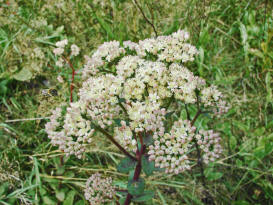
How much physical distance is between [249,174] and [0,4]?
4.49m

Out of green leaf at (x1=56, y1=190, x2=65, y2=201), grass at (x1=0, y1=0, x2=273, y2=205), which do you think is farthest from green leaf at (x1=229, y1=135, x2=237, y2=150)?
green leaf at (x1=56, y1=190, x2=65, y2=201)

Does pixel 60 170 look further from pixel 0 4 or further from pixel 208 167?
pixel 0 4

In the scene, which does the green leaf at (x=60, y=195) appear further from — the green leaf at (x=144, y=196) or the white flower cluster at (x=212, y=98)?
the white flower cluster at (x=212, y=98)

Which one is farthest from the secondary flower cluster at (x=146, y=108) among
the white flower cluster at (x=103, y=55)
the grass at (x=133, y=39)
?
the grass at (x=133, y=39)

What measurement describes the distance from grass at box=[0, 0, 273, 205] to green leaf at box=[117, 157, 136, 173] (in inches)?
31.0

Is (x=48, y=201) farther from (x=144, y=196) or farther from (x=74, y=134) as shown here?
(x=74, y=134)

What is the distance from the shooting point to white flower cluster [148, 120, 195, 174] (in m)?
1.79

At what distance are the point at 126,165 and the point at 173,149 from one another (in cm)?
48

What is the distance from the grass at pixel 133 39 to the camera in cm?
287

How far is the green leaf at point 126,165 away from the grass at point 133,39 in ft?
2.59

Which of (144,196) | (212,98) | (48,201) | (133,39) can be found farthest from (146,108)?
(133,39)

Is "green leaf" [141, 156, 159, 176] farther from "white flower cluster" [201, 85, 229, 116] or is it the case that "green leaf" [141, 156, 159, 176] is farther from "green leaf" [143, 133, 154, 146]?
"white flower cluster" [201, 85, 229, 116]

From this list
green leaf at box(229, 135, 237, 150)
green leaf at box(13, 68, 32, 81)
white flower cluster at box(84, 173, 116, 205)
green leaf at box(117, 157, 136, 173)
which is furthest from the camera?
green leaf at box(13, 68, 32, 81)

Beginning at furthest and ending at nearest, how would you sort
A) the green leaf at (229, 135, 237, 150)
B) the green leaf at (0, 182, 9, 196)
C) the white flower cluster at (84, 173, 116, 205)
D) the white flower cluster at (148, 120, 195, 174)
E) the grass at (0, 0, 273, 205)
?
1. the green leaf at (229, 135, 237, 150)
2. the grass at (0, 0, 273, 205)
3. the green leaf at (0, 182, 9, 196)
4. the white flower cluster at (84, 173, 116, 205)
5. the white flower cluster at (148, 120, 195, 174)
